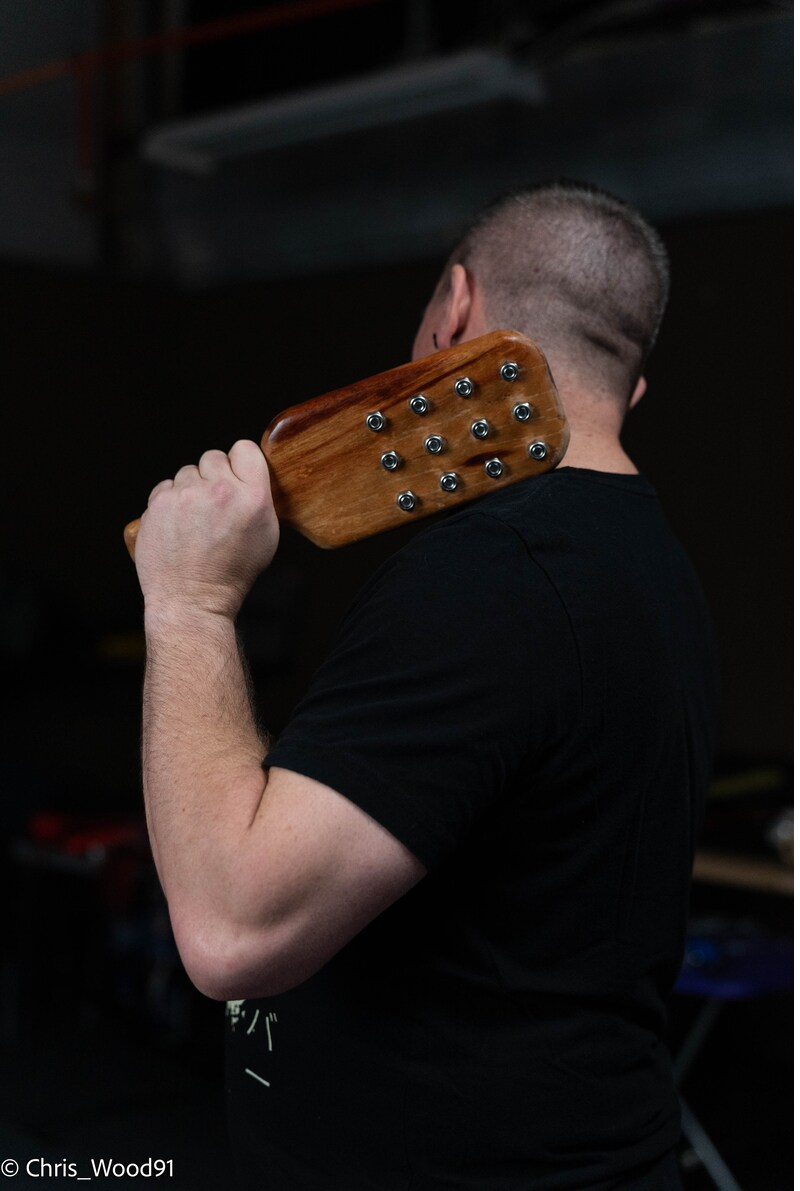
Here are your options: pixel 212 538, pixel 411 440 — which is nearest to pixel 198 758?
pixel 212 538

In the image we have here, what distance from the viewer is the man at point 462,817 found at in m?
0.78

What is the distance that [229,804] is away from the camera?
2.55 feet

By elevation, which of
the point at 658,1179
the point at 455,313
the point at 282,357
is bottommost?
the point at 658,1179

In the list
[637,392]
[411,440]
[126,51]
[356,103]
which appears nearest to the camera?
[411,440]

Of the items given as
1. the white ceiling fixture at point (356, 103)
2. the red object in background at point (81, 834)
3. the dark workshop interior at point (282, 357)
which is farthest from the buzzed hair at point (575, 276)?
the white ceiling fixture at point (356, 103)

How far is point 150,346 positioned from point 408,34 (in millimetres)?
1581

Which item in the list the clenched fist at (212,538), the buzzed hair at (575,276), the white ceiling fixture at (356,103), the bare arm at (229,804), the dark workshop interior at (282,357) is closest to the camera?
Answer: the bare arm at (229,804)

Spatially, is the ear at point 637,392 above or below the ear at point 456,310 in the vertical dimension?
below

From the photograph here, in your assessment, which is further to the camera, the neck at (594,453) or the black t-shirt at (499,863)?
the neck at (594,453)

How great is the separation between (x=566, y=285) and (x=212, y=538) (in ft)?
1.22

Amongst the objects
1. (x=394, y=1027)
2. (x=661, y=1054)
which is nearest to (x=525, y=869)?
(x=394, y=1027)

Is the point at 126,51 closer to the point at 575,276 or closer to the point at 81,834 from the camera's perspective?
the point at 81,834

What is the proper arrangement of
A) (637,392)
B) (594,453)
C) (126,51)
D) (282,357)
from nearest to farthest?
(594,453) → (637,392) → (126,51) → (282,357)

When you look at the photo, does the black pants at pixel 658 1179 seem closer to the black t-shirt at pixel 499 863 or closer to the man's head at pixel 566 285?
the black t-shirt at pixel 499 863
